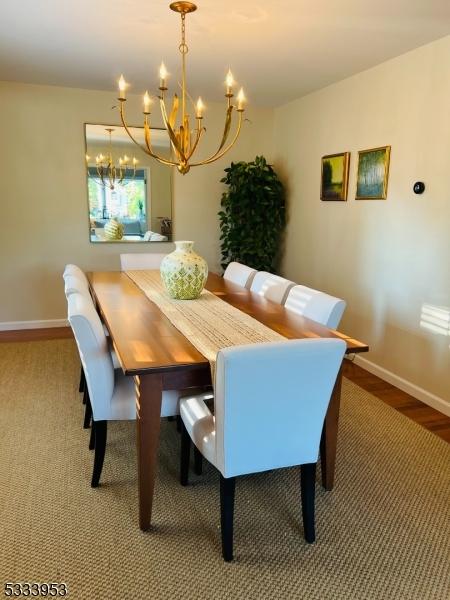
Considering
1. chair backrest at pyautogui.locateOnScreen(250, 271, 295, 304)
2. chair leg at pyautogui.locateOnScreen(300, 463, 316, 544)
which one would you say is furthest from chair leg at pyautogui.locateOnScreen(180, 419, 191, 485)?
chair backrest at pyautogui.locateOnScreen(250, 271, 295, 304)

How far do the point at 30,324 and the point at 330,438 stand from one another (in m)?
3.63

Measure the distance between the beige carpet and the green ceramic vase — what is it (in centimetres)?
86

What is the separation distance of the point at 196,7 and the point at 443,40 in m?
1.60

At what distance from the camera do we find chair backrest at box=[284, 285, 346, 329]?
2234 millimetres

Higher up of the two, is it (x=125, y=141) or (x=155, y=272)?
(x=125, y=141)

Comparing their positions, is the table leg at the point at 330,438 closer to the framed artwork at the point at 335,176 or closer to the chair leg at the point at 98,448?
the chair leg at the point at 98,448

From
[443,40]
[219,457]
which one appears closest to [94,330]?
[219,457]

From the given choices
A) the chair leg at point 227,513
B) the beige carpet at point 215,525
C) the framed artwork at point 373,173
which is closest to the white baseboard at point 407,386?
the beige carpet at point 215,525

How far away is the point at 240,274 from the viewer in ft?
11.2

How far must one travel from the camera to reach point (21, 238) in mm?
4449

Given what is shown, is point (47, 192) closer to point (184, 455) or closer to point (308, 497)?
point (184, 455)

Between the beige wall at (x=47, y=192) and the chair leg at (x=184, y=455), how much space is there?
304 cm

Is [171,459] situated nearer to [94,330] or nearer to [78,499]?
[78,499]

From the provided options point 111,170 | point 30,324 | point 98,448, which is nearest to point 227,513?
point 98,448
